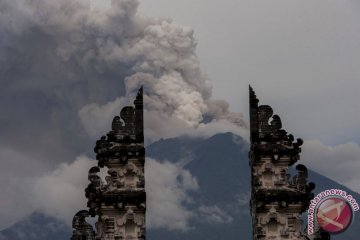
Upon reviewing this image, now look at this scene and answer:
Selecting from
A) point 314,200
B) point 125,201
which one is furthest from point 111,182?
point 314,200

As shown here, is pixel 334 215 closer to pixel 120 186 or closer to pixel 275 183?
pixel 275 183

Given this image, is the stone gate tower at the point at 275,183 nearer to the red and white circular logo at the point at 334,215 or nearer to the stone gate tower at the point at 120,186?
the red and white circular logo at the point at 334,215

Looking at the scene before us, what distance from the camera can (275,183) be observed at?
35.9 m

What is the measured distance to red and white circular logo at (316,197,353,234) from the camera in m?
36.9

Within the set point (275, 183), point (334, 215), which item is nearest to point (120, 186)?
point (275, 183)

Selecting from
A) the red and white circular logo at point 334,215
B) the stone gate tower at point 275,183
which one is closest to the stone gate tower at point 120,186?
the stone gate tower at point 275,183

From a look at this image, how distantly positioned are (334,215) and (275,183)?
381cm

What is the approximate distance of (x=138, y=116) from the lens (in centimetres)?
3662

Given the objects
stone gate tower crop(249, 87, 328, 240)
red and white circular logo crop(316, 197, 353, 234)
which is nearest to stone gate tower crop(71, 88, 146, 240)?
stone gate tower crop(249, 87, 328, 240)

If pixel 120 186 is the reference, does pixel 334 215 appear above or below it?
below

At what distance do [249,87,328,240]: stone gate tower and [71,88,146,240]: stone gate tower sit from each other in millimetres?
5153

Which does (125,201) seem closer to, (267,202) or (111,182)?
(111,182)

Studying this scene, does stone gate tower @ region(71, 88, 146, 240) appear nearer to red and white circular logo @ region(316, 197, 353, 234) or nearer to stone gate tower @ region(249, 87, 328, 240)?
stone gate tower @ region(249, 87, 328, 240)

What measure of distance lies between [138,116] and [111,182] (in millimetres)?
3313
